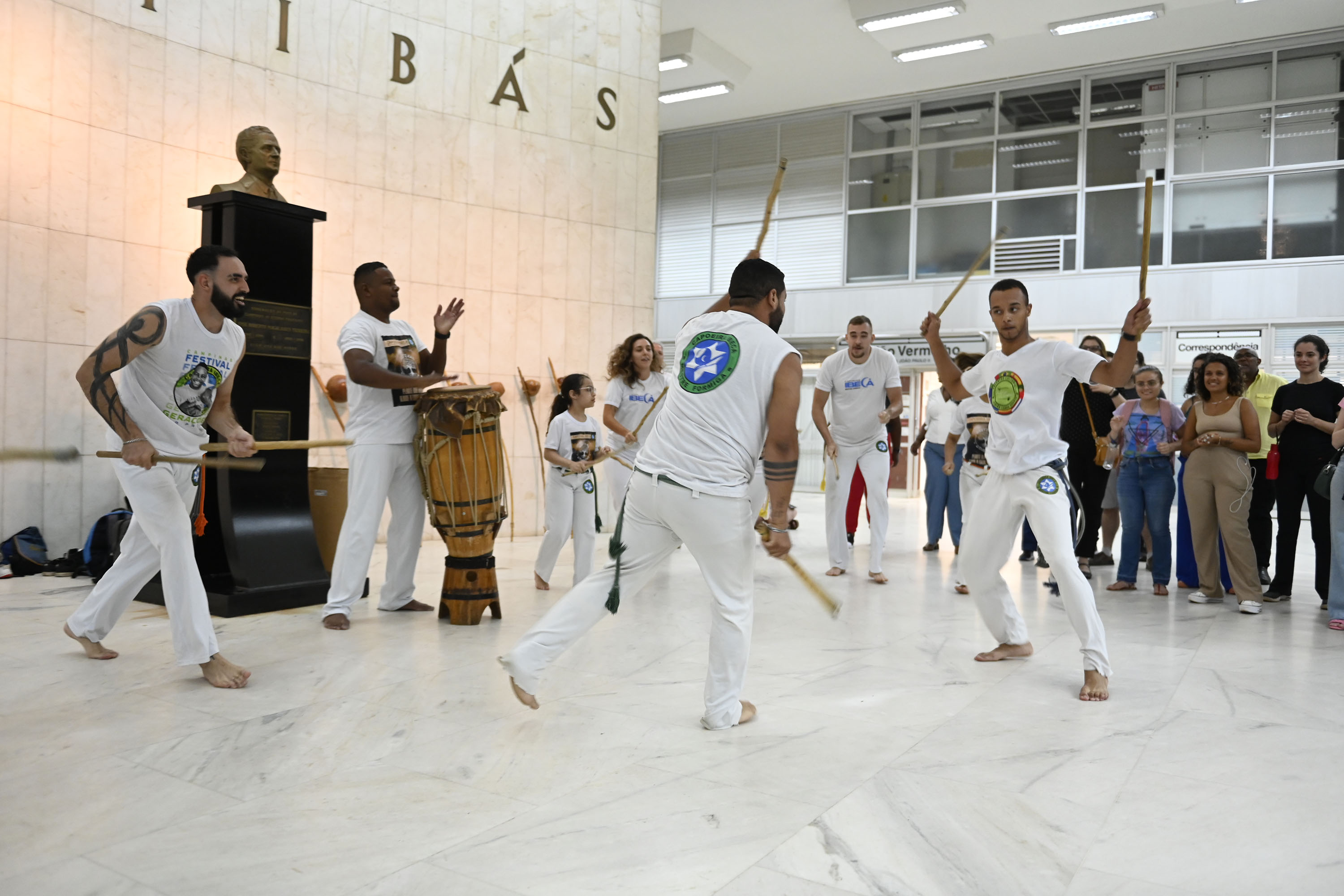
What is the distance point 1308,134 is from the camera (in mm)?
12898

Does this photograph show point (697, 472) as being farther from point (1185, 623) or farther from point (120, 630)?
point (1185, 623)

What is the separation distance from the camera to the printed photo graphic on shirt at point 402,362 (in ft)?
15.7

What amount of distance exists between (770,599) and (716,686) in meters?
2.57

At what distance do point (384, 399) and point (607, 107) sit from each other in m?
5.56

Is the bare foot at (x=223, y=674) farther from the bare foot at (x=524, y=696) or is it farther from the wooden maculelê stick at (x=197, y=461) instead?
the bare foot at (x=524, y=696)

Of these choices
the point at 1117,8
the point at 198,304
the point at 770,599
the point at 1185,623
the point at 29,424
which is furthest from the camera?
the point at 1117,8

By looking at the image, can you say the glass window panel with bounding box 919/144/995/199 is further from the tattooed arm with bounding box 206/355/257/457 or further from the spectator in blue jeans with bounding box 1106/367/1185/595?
the tattooed arm with bounding box 206/355/257/457

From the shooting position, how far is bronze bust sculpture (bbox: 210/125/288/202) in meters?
5.47

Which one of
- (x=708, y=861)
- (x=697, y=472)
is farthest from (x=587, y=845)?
(x=697, y=472)

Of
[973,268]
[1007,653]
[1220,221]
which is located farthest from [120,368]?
[1220,221]

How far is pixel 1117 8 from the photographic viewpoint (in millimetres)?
11828

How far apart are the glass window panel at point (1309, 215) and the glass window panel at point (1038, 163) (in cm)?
261

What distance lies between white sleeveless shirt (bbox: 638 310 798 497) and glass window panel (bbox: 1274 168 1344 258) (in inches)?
494

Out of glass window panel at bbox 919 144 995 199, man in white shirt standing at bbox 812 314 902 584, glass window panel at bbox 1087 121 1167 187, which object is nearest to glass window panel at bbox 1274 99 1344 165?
glass window panel at bbox 1087 121 1167 187
